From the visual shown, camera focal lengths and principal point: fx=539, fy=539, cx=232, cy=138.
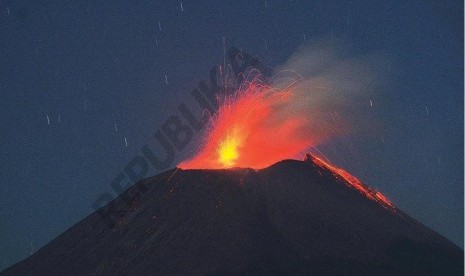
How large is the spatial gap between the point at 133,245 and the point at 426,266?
28086mm

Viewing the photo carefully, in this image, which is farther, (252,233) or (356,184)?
(356,184)

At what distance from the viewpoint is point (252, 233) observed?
1954 inches

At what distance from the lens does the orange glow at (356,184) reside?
216ft

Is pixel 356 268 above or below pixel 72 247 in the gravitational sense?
below

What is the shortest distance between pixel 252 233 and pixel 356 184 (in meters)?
24.1

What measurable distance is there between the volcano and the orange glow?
28cm

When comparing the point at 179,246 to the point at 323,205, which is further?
the point at 323,205

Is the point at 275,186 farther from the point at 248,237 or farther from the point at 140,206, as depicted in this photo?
the point at 140,206

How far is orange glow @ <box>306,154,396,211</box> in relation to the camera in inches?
2586

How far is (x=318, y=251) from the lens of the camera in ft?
151

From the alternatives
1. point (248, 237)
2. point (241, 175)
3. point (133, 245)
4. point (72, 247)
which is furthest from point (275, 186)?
point (72, 247)

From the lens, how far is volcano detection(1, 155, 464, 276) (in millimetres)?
45812

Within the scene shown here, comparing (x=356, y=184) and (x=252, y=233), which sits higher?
(x=252, y=233)

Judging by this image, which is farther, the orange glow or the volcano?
the orange glow
